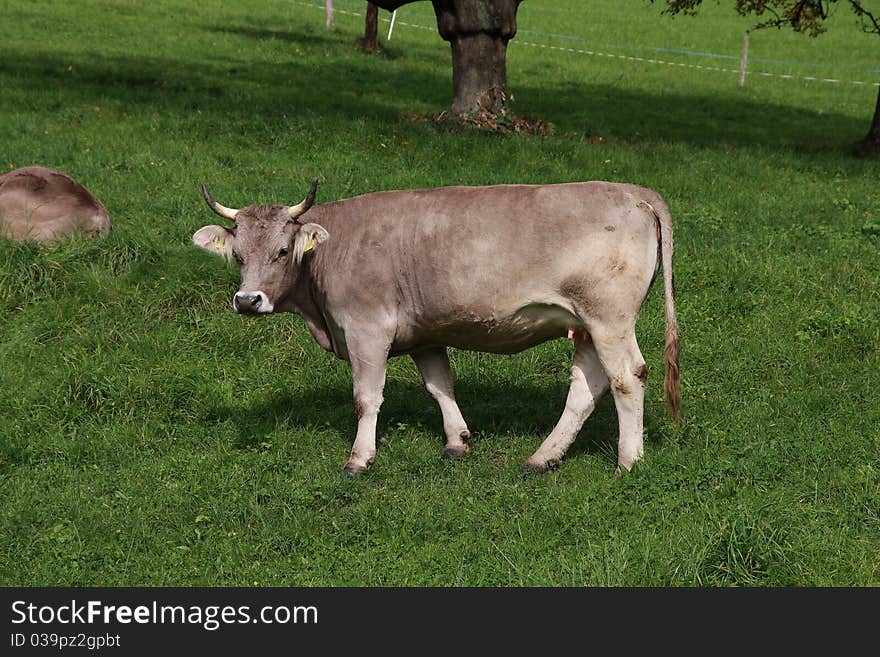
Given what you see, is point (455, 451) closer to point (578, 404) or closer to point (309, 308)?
point (578, 404)

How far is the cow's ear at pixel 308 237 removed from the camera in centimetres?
737

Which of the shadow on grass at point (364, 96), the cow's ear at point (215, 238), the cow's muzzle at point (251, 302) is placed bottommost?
the shadow on grass at point (364, 96)

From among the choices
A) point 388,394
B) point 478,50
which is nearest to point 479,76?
point 478,50

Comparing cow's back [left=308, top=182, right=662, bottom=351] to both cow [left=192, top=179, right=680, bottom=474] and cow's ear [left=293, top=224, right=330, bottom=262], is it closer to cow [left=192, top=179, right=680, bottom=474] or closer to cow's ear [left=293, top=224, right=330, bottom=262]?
cow [left=192, top=179, right=680, bottom=474]

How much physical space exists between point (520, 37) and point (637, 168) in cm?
2078

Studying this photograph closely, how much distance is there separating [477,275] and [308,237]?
4.01ft

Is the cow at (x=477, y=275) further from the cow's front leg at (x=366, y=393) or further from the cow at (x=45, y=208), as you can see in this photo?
the cow at (x=45, y=208)

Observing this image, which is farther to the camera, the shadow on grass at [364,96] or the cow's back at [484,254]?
the shadow on grass at [364,96]

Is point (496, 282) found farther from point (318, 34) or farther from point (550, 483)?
point (318, 34)

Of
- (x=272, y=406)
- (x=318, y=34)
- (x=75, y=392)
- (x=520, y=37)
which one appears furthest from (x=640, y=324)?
(x=520, y=37)

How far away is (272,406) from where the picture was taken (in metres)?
8.73

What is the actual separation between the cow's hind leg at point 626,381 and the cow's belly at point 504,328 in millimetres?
283

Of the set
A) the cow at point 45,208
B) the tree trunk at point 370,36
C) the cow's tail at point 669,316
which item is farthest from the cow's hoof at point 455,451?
the tree trunk at point 370,36

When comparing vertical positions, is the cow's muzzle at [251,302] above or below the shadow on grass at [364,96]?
above
